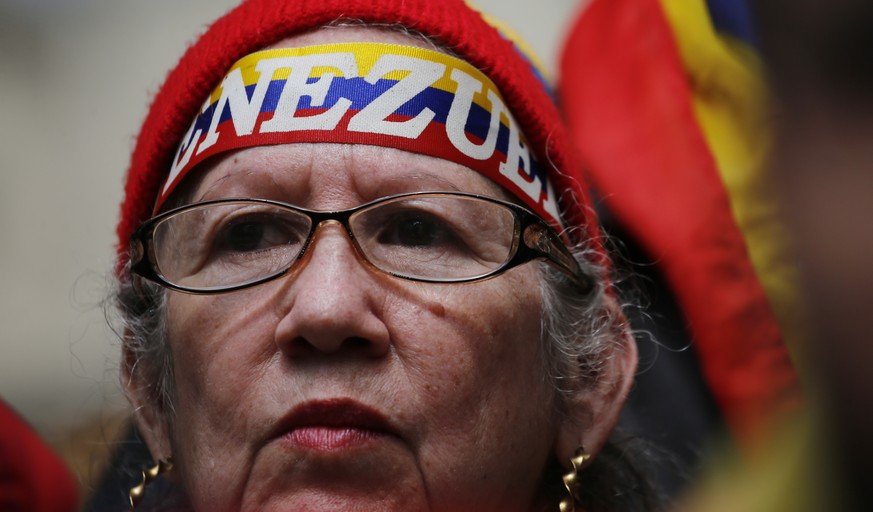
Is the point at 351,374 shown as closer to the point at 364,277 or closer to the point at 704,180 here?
the point at 364,277

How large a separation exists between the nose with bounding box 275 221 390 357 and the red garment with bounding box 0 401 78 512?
64 cm

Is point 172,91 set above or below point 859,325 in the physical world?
below

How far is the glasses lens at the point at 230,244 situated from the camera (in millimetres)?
1646

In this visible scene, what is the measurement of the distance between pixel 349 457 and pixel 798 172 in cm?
83

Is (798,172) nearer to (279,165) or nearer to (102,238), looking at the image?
(279,165)

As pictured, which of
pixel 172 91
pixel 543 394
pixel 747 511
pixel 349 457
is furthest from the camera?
pixel 747 511

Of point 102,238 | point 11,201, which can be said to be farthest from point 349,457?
point 11,201

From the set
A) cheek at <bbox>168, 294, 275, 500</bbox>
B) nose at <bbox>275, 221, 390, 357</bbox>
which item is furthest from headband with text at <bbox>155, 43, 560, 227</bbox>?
cheek at <bbox>168, 294, 275, 500</bbox>

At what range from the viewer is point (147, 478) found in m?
1.80

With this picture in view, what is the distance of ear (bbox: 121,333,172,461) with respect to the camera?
6.10ft

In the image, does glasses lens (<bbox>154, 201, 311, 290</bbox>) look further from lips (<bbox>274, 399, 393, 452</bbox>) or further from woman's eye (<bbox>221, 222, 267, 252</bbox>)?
lips (<bbox>274, 399, 393, 452</bbox>)

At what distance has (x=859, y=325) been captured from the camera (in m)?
1.03

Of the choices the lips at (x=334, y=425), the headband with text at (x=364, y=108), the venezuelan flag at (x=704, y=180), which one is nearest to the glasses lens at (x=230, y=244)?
the headband with text at (x=364, y=108)

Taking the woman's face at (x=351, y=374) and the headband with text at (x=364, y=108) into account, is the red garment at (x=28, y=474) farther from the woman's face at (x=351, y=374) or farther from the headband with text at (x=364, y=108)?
the headband with text at (x=364, y=108)
